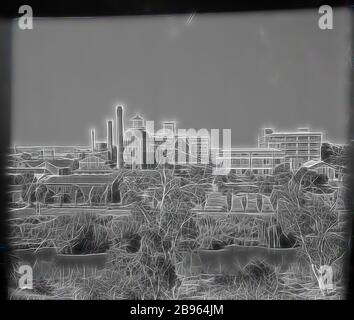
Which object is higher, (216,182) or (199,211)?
(216,182)

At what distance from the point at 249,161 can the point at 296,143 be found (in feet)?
0.84

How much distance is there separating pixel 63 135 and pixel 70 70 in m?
0.35

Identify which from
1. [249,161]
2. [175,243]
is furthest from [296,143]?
[175,243]

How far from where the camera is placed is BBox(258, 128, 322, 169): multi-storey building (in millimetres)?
1565

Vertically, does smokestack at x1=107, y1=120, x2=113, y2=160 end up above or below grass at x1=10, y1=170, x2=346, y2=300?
above

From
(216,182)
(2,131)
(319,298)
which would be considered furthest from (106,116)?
(319,298)

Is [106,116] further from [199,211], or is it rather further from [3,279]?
[3,279]

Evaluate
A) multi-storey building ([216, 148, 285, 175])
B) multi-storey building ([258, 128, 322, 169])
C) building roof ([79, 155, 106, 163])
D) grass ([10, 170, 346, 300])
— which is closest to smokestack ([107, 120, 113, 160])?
building roof ([79, 155, 106, 163])

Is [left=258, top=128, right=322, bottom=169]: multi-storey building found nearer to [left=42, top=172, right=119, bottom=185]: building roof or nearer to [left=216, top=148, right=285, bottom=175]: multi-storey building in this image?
[left=216, top=148, right=285, bottom=175]: multi-storey building

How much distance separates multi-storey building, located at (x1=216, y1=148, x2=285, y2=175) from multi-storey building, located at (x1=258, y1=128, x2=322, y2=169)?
4cm

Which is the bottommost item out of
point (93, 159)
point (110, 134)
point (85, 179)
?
point (85, 179)

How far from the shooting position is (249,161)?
5.20 feet

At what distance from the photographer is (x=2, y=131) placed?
1632 mm

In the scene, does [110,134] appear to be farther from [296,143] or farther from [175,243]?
[296,143]
